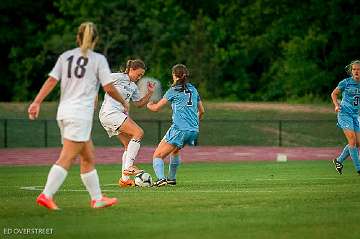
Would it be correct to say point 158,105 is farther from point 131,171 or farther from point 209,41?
point 209,41

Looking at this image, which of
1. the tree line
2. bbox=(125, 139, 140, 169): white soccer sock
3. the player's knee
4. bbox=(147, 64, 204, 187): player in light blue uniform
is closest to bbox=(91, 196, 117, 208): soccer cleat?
bbox=(147, 64, 204, 187): player in light blue uniform

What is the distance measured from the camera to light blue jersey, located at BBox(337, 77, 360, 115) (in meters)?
21.3

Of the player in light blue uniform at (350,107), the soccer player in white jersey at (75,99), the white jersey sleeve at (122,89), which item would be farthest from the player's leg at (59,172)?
the player in light blue uniform at (350,107)

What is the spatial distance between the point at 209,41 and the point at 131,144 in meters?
45.5

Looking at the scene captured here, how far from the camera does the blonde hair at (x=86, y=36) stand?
13.3m

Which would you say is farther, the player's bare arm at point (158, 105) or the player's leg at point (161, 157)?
the player's leg at point (161, 157)

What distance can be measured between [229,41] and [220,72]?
754 centimetres

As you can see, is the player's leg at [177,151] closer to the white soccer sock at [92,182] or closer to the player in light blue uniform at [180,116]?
the player in light blue uniform at [180,116]

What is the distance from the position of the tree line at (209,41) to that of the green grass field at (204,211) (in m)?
41.4

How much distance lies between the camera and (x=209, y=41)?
6394 cm

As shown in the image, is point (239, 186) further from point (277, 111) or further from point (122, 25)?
point (122, 25)

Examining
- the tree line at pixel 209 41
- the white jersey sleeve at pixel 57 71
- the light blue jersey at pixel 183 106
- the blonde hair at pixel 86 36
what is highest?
the blonde hair at pixel 86 36

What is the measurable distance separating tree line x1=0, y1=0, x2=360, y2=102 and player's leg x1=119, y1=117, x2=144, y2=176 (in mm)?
40030

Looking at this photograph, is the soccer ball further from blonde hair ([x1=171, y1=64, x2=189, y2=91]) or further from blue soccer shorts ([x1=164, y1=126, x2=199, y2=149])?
blonde hair ([x1=171, y1=64, x2=189, y2=91])
